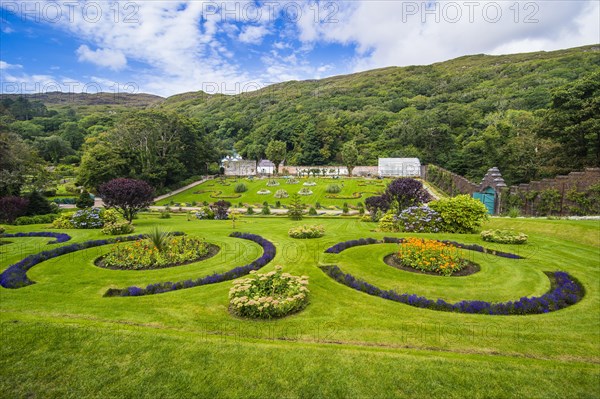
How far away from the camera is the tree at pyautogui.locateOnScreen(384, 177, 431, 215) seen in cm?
1994

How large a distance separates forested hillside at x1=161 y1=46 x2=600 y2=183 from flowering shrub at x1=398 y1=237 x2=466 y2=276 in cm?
2720

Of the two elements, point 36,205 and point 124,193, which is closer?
point 124,193

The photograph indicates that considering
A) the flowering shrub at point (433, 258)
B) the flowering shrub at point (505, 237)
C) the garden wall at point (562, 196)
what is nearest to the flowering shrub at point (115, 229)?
the flowering shrub at point (433, 258)

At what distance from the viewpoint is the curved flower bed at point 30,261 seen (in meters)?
9.55

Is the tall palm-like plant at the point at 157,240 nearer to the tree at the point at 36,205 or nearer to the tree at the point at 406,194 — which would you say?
the tree at the point at 406,194

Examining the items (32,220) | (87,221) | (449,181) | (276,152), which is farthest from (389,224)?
(276,152)

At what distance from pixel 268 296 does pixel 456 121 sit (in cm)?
8261

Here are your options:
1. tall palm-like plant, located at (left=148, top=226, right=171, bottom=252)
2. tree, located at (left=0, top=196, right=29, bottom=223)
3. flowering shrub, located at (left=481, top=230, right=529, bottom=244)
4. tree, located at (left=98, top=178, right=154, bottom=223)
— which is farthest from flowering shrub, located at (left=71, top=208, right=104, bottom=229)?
flowering shrub, located at (left=481, top=230, right=529, bottom=244)

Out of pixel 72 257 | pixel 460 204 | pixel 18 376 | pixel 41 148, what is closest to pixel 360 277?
pixel 18 376

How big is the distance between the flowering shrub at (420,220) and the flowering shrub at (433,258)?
17.6 feet

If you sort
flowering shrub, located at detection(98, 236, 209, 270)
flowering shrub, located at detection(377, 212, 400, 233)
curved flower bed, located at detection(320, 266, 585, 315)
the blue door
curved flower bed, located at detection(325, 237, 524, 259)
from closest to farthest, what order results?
curved flower bed, located at detection(320, 266, 585, 315) → flowering shrub, located at detection(98, 236, 209, 270) → curved flower bed, located at detection(325, 237, 524, 259) → flowering shrub, located at detection(377, 212, 400, 233) → the blue door

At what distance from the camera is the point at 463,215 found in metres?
15.7

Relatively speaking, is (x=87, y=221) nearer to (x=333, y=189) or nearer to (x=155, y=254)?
(x=155, y=254)

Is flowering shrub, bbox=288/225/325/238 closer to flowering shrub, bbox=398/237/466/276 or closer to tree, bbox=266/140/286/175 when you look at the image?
flowering shrub, bbox=398/237/466/276
